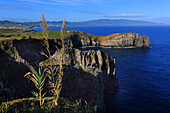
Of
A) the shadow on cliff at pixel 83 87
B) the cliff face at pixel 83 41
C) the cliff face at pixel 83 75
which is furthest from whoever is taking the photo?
the cliff face at pixel 83 41

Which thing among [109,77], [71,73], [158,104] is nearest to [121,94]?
[109,77]

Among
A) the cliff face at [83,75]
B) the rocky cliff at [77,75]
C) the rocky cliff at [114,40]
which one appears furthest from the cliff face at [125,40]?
the cliff face at [83,75]

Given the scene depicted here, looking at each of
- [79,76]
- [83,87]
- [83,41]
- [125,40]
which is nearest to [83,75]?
[79,76]

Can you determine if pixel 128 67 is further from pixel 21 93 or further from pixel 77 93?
pixel 21 93

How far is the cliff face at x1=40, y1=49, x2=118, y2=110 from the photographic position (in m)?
30.2

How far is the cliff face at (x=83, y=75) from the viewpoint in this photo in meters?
30.2

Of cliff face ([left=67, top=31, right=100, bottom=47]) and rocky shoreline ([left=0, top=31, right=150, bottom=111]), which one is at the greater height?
cliff face ([left=67, top=31, right=100, bottom=47])

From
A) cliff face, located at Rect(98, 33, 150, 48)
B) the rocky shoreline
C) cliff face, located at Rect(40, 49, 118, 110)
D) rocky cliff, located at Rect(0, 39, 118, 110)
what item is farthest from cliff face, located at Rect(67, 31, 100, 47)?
cliff face, located at Rect(40, 49, 118, 110)

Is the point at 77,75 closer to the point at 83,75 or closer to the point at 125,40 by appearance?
the point at 83,75

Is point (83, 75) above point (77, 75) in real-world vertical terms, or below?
below

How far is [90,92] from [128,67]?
40.2m

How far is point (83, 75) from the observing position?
32031 mm

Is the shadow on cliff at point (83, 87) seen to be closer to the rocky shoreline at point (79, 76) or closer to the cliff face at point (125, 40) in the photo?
the rocky shoreline at point (79, 76)

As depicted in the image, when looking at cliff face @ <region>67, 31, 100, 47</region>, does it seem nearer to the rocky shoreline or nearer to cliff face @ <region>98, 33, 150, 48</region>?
cliff face @ <region>98, 33, 150, 48</region>
